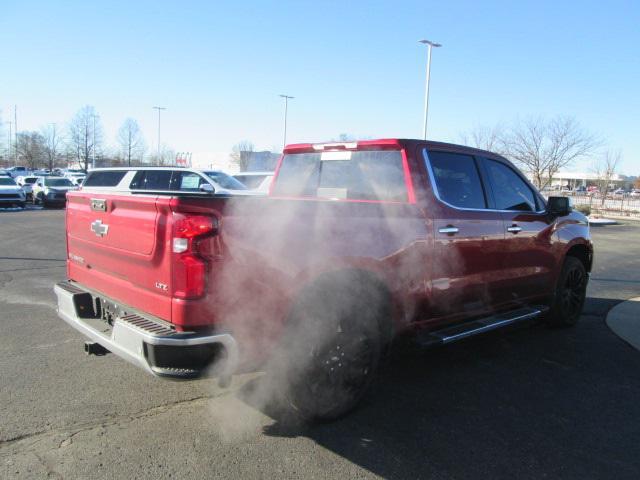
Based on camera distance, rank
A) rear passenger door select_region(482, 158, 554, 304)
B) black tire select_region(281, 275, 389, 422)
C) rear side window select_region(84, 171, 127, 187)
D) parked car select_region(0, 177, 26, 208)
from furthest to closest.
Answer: parked car select_region(0, 177, 26, 208) → rear side window select_region(84, 171, 127, 187) → rear passenger door select_region(482, 158, 554, 304) → black tire select_region(281, 275, 389, 422)

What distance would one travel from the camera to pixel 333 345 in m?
3.40

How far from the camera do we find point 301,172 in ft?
16.4

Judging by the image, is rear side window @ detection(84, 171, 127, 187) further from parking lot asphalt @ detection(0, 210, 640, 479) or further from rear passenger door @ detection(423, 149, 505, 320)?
rear passenger door @ detection(423, 149, 505, 320)

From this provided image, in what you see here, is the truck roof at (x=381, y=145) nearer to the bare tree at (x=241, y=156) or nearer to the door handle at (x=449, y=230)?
the door handle at (x=449, y=230)

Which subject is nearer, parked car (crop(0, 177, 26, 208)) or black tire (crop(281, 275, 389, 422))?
black tire (crop(281, 275, 389, 422))

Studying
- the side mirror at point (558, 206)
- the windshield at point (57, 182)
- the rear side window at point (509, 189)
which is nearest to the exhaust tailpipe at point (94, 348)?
the rear side window at point (509, 189)

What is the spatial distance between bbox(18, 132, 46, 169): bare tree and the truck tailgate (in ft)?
236

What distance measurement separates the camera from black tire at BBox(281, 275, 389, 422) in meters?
3.25

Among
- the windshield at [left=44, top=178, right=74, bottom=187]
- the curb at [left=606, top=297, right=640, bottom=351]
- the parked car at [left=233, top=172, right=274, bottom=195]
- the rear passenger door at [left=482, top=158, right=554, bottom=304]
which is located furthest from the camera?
the windshield at [left=44, top=178, right=74, bottom=187]

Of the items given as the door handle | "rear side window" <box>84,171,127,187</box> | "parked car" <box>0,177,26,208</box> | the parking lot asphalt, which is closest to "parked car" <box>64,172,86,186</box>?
"parked car" <box>0,177,26,208</box>

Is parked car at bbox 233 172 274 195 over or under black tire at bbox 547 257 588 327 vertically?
over

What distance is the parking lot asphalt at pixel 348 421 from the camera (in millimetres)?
2988

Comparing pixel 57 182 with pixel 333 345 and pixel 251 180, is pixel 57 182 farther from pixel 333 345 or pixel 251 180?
pixel 333 345

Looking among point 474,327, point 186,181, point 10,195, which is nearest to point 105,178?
point 186,181
